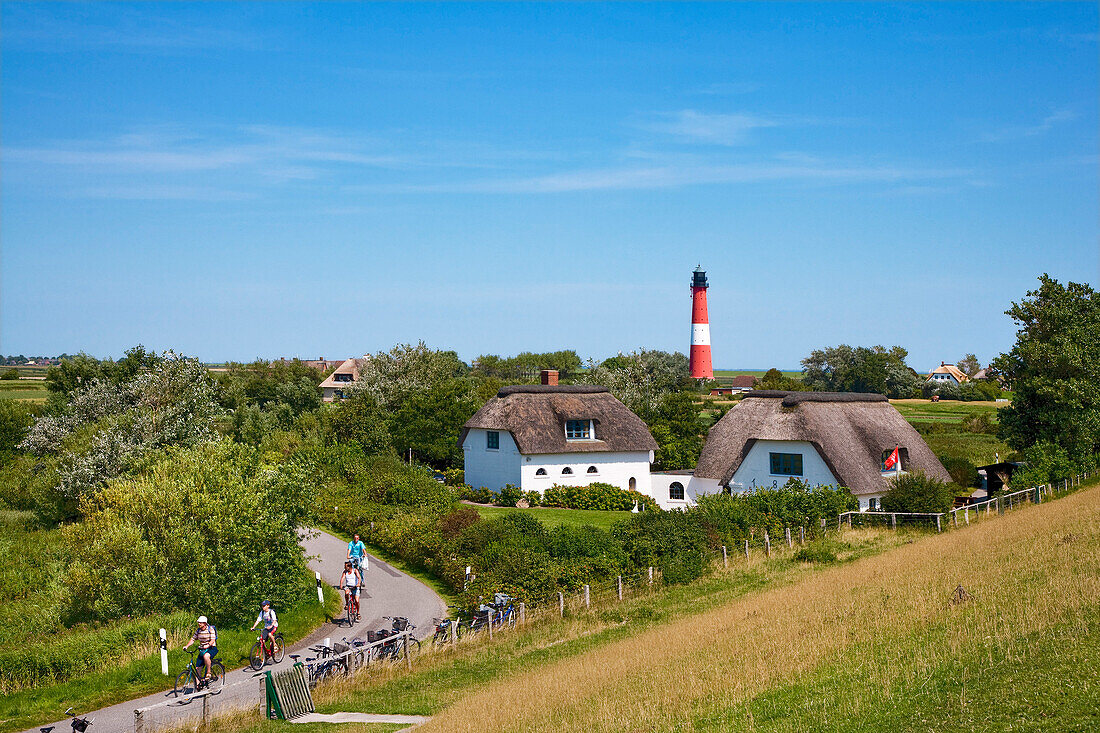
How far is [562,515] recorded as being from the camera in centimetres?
3984

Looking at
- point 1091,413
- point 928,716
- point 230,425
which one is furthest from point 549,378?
point 928,716

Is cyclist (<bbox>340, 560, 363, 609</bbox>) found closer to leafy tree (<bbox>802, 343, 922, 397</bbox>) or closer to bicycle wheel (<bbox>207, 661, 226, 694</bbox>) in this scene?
bicycle wheel (<bbox>207, 661, 226, 694</bbox>)

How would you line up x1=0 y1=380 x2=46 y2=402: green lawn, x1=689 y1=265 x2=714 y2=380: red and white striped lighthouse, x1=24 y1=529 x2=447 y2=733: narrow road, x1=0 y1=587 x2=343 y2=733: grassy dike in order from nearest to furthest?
x1=24 y1=529 x2=447 y2=733: narrow road
x1=0 y1=587 x2=343 y2=733: grassy dike
x1=0 y1=380 x2=46 y2=402: green lawn
x1=689 y1=265 x2=714 y2=380: red and white striped lighthouse

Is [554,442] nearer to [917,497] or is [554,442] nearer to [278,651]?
[917,497]

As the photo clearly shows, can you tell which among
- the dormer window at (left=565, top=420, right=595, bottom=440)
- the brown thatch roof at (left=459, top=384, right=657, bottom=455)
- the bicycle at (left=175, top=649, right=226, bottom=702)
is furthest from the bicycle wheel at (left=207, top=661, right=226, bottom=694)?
the dormer window at (left=565, top=420, right=595, bottom=440)

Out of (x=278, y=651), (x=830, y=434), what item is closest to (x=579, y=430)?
(x=830, y=434)

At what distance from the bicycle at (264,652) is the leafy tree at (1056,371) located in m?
36.4

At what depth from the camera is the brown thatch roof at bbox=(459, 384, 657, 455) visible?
44906 mm

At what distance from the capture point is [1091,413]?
41250mm

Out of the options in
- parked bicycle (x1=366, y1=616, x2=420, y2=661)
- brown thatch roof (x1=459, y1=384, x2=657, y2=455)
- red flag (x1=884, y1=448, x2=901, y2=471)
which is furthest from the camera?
brown thatch roof (x1=459, y1=384, x2=657, y2=455)

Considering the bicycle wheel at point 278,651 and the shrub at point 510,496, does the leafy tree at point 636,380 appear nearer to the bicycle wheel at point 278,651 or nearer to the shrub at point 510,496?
the shrub at point 510,496

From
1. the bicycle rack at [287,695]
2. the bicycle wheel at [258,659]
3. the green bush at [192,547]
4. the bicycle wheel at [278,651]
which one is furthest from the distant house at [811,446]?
the bicycle rack at [287,695]

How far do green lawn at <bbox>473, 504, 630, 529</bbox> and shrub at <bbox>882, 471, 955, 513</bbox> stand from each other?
34.3ft

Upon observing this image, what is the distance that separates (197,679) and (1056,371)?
40.1m
